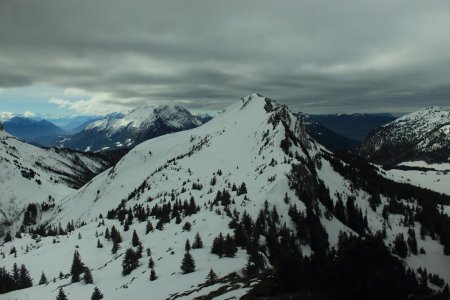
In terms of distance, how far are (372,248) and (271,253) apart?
5197 centimetres

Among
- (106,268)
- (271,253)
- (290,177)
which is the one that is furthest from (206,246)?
(290,177)

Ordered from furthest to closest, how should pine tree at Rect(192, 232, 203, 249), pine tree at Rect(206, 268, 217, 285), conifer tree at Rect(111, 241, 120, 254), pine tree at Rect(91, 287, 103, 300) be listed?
1. conifer tree at Rect(111, 241, 120, 254)
2. pine tree at Rect(192, 232, 203, 249)
3. pine tree at Rect(91, 287, 103, 300)
4. pine tree at Rect(206, 268, 217, 285)

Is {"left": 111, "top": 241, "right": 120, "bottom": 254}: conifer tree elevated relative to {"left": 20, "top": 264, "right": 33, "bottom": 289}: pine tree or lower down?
elevated

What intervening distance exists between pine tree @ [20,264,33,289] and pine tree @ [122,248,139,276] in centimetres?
4275

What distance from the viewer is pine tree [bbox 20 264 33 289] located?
118794mm

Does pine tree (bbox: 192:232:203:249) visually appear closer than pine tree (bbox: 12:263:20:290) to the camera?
Yes

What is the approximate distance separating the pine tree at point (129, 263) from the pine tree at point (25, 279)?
42746 millimetres

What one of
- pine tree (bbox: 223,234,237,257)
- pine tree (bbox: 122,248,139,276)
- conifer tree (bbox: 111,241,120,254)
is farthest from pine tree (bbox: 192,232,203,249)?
conifer tree (bbox: 111,241,120,254)

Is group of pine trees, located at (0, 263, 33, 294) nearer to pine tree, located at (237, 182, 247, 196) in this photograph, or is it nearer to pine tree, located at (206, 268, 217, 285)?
pine tree, located at (206, 268, 217, 285)

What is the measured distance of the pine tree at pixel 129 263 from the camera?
309ft

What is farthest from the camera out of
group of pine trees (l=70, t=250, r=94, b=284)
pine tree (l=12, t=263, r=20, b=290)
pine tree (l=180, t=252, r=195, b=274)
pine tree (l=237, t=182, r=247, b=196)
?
pine tree (l=237, t=182, r=247, b=196)

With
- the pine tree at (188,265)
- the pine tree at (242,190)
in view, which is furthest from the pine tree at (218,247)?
the pine tree at (242,190)

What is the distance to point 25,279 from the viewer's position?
122m

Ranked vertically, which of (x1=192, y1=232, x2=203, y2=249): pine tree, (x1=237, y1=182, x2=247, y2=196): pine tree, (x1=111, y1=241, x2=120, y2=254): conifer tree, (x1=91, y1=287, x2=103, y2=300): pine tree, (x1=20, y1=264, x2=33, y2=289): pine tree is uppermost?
(x1=237, y1=182, x2=247, y2=196): pine tree
